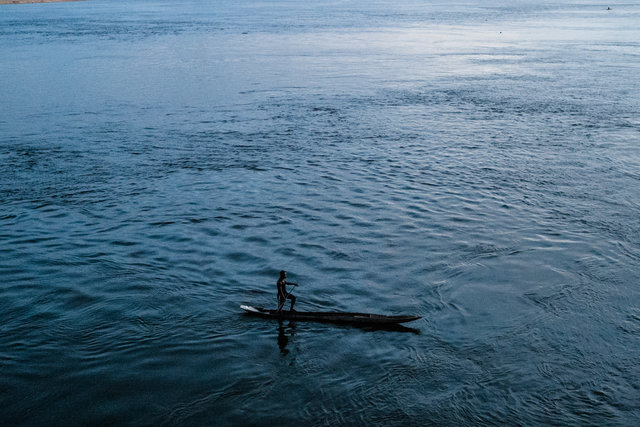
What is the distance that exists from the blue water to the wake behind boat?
0.25m

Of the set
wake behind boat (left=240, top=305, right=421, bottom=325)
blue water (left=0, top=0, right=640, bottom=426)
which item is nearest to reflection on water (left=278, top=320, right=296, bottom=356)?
blue water (left=0, top=0, right=640, bottom=426)

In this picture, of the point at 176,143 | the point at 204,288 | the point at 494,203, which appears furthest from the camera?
the point at 176,143

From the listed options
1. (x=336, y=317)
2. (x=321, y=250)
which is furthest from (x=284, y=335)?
(x=321, y=250)

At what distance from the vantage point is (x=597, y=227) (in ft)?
74.8

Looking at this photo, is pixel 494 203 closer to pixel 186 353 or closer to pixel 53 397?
pixel 186 353

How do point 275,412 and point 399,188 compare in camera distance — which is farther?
point 399,188

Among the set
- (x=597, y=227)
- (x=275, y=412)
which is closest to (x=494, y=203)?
(x=597, y=227)

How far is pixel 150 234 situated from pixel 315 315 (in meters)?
8.79

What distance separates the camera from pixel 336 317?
16.4 metres

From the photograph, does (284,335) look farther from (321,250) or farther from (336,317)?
(321,250)

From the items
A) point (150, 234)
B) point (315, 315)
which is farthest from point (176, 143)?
point (315, 315)

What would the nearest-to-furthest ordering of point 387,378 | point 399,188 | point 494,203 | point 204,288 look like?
point 387,378, point 204,288, point 494,203, point 399,188

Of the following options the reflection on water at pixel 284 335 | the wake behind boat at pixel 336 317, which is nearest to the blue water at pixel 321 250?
the reflection on water at pixel 284 335

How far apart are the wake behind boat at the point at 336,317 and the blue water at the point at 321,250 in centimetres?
25
